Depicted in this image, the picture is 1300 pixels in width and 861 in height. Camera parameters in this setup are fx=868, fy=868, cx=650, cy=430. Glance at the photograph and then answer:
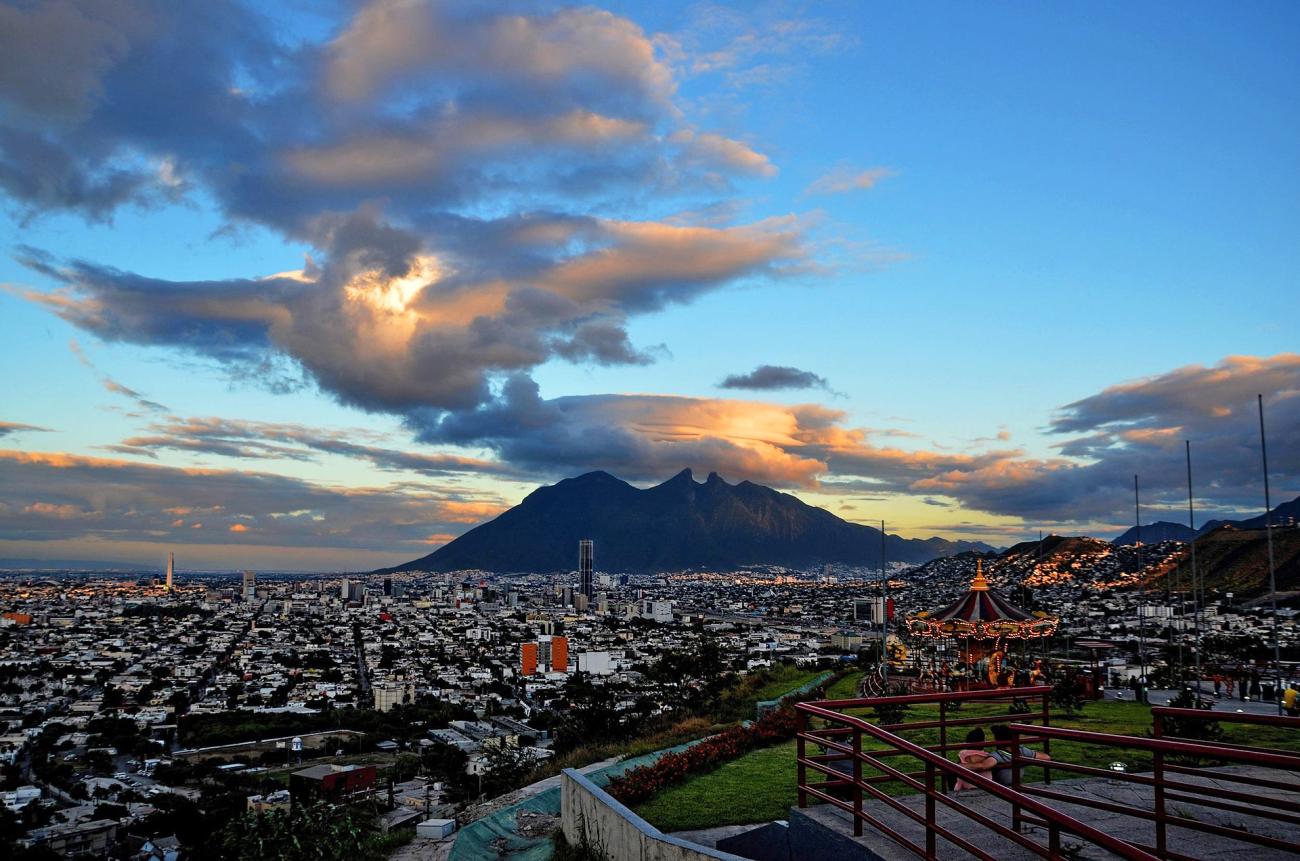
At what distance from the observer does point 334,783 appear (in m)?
32.9

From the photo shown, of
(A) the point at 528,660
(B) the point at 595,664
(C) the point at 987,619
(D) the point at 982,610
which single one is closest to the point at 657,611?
(A) the point at 528,660

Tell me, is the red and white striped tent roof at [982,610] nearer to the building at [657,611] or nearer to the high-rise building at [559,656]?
the high-rise building at [559,656]

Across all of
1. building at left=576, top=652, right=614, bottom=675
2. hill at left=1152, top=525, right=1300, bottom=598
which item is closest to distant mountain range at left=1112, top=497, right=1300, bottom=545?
hill at left=1152, top=525, right=1300, bottom=598

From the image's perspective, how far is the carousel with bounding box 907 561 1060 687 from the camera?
19.7m

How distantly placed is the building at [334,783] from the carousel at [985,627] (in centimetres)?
2082

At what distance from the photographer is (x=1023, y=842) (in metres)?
4.50

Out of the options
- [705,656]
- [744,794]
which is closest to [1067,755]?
[744,794]

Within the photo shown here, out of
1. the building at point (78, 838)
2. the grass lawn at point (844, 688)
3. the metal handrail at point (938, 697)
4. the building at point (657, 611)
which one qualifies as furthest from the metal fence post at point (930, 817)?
the building at point (657, 611)

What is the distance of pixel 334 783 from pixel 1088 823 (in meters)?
32.2

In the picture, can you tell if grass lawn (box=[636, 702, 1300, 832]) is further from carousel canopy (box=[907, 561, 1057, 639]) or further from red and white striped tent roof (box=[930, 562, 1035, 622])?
red and white striped tent roof (box=[930, 562, 1035, 622])

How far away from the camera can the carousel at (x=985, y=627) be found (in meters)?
19.7

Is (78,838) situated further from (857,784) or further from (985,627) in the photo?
(857,784)

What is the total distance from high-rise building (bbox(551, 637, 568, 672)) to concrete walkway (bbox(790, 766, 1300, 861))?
81.3 metres

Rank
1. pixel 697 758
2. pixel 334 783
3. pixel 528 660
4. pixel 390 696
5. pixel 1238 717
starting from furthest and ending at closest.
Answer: pixel 528 660 → pixel 390 696 → pixel 334 783 → pixel 697 758 → pixel 1238 717
